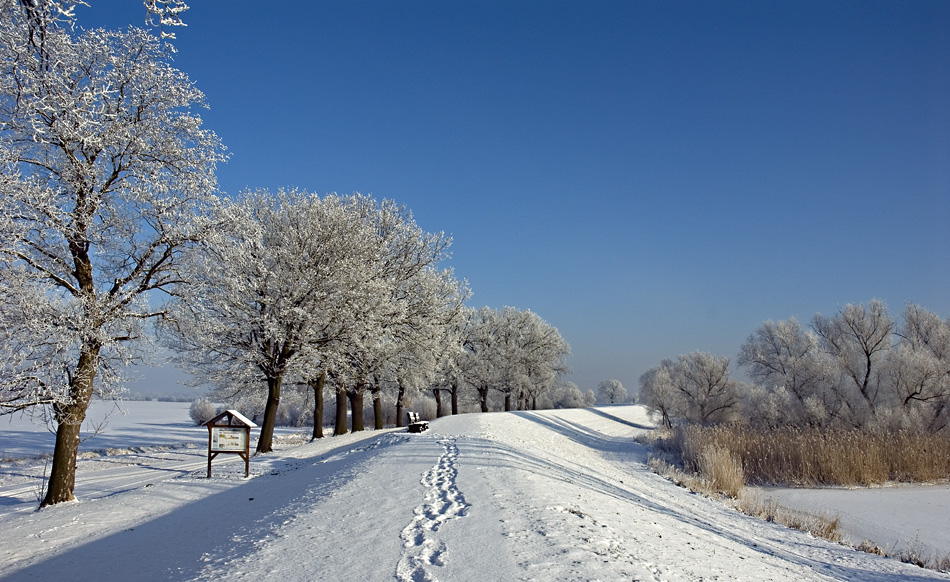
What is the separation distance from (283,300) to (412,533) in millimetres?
13826

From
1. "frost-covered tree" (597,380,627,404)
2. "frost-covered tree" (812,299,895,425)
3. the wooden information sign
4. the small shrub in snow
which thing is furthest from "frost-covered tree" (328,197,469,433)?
"frost-covered tree" (597,380,627,404)

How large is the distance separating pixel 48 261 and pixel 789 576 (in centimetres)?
1375

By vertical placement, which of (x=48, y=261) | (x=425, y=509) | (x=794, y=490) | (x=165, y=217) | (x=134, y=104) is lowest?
(x=794, y=490)

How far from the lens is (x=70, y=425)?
10633 mm

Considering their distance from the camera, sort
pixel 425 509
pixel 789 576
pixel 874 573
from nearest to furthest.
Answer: pixel 789 576 < pixel 425 509 < pixel 874 573

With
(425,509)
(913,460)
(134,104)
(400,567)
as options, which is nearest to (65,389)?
(134,104)

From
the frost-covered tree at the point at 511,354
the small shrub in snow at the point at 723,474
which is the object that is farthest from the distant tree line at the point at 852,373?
the frost-covered tree at the point at 511,354

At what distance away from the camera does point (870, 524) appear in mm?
11695

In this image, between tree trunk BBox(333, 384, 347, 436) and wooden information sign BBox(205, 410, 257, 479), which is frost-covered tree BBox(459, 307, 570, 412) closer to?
tree trunk BBox(333, 384, 347, 436)

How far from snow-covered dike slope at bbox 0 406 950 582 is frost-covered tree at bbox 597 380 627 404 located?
10682 centimetres

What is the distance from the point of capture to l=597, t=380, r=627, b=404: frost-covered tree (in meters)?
114

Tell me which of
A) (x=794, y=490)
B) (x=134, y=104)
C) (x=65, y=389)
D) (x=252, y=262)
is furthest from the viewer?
(x=252, y=262)

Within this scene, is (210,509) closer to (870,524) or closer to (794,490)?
(870,524)

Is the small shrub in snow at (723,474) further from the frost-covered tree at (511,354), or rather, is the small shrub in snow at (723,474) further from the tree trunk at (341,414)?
the frost-covered tree at (511,354)
